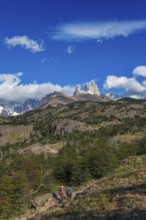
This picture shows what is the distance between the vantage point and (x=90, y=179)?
331 feet

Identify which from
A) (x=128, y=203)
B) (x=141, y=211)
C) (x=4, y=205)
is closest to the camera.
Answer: (x=141, y=211)

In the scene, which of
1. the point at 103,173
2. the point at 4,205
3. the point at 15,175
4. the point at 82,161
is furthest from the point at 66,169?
the point at 4,205

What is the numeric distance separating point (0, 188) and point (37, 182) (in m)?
19.8

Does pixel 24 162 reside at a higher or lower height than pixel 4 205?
higher

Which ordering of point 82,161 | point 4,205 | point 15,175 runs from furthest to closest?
1. point 82,161
2. point 15,175
3. point 4,205

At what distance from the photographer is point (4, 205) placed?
76.4m

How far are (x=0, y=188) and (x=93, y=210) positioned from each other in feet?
138

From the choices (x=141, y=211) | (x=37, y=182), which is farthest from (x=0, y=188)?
(x=141, y=211)

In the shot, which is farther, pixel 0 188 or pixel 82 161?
pixel 82 161

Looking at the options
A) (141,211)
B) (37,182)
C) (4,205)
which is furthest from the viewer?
(37,182)

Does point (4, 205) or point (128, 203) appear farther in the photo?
point (4, 205)

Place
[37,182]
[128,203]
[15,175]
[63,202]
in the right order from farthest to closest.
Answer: [37,182]
[15,175]
[63,202]
[128,203]

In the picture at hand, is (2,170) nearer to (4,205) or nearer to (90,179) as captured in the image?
(90,179)

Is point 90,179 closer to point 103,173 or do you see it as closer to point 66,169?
point 103,173
